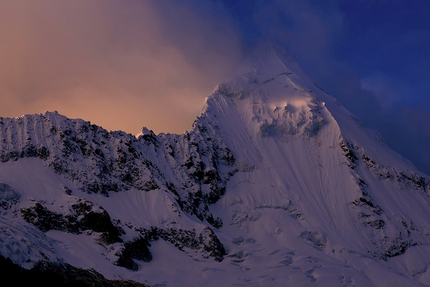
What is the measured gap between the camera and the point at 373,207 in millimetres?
119812

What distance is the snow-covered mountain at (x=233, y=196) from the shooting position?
75.3 m

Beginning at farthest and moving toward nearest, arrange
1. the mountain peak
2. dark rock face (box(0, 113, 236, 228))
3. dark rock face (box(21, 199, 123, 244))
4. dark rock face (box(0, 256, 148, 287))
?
the mountain peak
dark rock face (box(0, 113, 236, 228))
dark rock face (box(21, 199, 123, 244))
dark rock face (box(0, 256, 148, 287))

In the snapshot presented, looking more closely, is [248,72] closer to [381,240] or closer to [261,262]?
[381,240]

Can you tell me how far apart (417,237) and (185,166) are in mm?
64036

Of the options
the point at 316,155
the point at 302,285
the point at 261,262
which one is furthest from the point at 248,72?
the point at 302,285

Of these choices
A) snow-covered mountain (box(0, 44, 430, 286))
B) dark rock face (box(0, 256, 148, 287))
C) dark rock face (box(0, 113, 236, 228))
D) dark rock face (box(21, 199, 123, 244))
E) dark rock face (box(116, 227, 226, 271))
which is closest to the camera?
dark rock face (box(0, 256, 148, 287))

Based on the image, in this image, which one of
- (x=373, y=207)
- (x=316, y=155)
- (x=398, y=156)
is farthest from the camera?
(x=398, y=156)

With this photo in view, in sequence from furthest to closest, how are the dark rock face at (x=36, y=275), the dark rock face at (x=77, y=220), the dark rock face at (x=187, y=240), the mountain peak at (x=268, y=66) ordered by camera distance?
the mountain peak at (x=268, y=66) → the dark rock face at (x=187, y=240) → the dark rock face at (x=77, y=220) → the dark rock face at (x=36, y=275)

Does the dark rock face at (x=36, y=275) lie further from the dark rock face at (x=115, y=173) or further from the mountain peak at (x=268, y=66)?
the mountain peak at (x=268, y=66)

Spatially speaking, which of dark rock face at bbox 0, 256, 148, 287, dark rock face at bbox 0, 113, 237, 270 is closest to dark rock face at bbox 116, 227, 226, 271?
dark rock face at bbox 0, 113, 237, 270

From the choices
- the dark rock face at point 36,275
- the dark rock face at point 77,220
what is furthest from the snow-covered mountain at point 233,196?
the dark rock face at point 36,275

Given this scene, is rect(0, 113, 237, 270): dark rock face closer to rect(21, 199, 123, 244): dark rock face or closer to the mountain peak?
rect(21, 199, 123, 244): dark rock face

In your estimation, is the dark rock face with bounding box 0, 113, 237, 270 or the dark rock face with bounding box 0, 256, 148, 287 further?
the dark rock face with bounding box 0, 113, 237, 270

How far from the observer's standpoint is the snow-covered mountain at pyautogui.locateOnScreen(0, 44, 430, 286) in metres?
75.3
